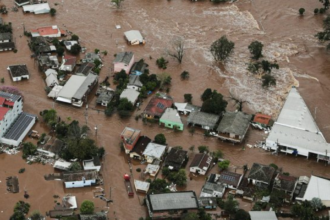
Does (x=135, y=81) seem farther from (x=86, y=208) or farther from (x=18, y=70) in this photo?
(x=86, y=208)

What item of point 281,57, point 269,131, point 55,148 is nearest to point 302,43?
point 281,57

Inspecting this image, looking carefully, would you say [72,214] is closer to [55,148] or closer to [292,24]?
[55,148]

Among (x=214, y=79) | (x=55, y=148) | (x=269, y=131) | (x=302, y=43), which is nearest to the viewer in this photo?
(x=55, y=148)

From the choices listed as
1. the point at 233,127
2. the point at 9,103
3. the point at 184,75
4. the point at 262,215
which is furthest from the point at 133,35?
the point at 262,215

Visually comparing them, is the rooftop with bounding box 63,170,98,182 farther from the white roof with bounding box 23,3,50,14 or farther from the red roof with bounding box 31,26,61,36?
A: the white roof with bounding box 23,3,50,14

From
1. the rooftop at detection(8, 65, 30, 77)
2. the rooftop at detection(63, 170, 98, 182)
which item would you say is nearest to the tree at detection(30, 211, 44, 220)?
the rooftop at detection(63, 170, 98, 182)

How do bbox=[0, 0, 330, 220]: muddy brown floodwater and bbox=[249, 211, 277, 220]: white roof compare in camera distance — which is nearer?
bbox=[249, 211, 277, 220]: white roof

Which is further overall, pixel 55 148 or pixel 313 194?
pixel 55 148
